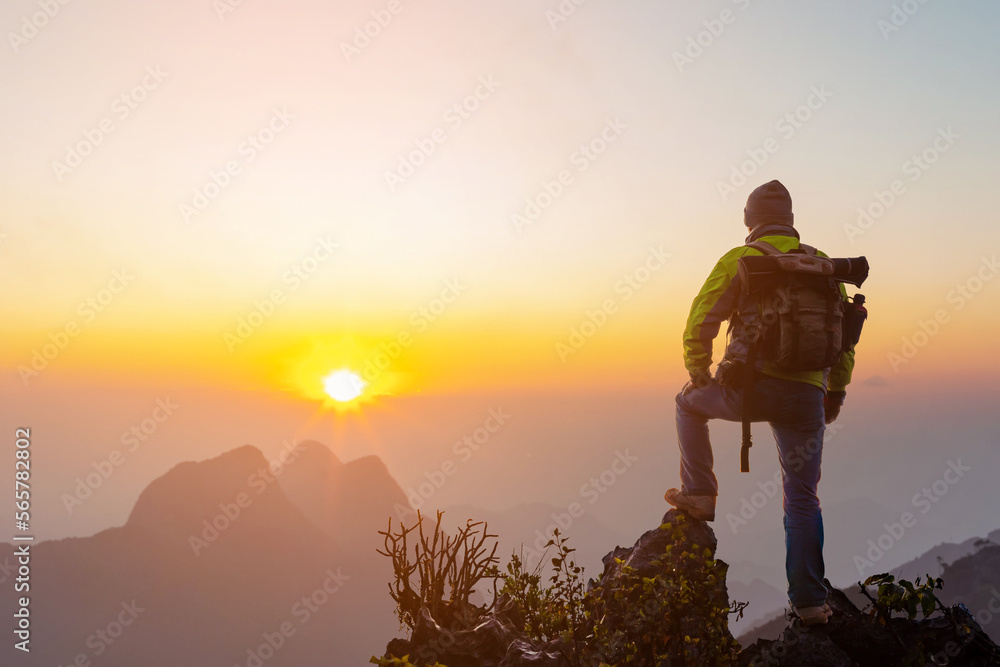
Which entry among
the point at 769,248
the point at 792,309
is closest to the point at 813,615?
the point at 792,309

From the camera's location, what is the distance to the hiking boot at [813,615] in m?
5.41

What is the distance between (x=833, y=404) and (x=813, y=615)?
193 centimetres

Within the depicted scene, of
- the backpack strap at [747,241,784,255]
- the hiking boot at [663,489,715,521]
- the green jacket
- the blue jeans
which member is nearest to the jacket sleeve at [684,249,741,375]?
the green jacket

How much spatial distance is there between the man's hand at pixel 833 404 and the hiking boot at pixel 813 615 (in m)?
1.70

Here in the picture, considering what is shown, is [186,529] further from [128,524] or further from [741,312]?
[741,312]

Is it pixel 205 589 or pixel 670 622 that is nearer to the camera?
pixel 670 622

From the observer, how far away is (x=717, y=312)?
568cm

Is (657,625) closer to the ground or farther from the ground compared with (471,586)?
closer to the ground

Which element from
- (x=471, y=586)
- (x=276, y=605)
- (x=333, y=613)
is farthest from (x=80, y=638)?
(x=471, y=586)

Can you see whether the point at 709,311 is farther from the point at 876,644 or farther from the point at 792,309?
the point at 876,644

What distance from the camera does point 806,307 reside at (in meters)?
5.35

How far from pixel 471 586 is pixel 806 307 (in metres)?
4.02

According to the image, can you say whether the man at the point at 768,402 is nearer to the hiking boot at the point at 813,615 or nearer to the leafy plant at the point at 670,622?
the hiking boot at the point at 813,615

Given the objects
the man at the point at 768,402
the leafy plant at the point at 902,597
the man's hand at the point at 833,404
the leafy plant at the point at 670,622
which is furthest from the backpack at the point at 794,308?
the leafy plant at the point at 902,597
